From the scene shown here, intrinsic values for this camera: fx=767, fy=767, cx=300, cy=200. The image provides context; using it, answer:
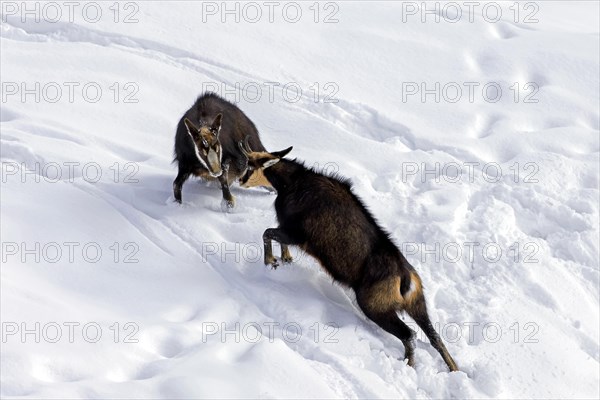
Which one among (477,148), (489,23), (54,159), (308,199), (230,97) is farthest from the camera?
(489,23)

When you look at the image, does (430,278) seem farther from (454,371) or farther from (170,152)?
(170,152)

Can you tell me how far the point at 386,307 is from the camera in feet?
21.3

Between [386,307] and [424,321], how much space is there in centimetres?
35

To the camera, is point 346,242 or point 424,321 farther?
point 346,242

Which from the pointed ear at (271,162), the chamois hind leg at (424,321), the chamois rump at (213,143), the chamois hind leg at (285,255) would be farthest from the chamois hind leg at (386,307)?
the chamois rump at (213,143)

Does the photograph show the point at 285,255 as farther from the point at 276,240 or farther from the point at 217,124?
the point at 217,124

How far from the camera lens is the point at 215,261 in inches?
287

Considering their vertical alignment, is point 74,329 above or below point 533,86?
below

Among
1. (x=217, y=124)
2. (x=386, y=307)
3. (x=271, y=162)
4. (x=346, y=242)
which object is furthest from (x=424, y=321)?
(x=217, y=124)

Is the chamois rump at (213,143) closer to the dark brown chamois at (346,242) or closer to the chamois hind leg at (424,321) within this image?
the dark brown chamois at (346,242)

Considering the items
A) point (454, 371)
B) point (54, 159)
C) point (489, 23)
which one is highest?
point (489, 23)

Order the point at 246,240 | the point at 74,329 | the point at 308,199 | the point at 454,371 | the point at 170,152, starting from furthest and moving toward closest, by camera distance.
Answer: the point at 170,152
the point at 246,240
the point at 308,199
the point at 454,371
the point at 74,329

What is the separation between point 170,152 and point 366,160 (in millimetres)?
2383

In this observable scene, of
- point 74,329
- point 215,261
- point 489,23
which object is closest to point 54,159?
point 215,261
